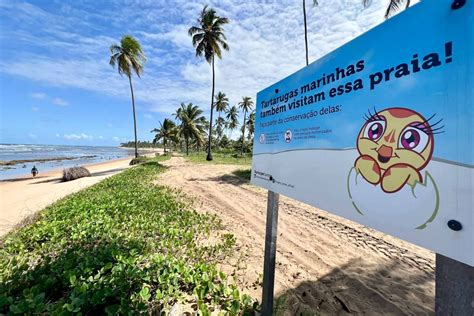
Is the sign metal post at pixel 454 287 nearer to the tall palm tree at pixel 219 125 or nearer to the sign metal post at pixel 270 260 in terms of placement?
the sign metal post at pixel 270 260

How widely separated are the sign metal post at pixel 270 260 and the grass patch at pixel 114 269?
0.28 m

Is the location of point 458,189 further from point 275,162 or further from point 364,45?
point 275,162

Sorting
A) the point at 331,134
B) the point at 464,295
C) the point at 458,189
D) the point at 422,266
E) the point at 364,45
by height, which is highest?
the point at 364,45

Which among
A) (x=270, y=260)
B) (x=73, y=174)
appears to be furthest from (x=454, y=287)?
(x=73, y=174)

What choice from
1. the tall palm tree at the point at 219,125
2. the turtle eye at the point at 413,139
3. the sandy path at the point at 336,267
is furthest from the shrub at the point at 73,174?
the tall palm tree at the point at 219,125

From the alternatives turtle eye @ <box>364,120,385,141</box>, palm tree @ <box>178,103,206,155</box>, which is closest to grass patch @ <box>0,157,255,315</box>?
turtle eye @ <box>364,120,385,141</box>

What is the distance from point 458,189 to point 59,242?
14.9ft

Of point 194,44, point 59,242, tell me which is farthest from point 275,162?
point 194,44

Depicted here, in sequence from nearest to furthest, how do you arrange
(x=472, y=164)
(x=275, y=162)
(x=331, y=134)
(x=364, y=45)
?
(x=472, y=164), (x=364, y=45), (x=331, y=134), (x=275, y=162)

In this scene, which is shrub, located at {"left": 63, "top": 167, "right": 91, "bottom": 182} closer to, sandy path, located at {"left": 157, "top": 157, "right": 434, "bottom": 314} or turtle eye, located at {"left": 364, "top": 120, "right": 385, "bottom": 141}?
sandy path, located at {"left": 157, "top": 157, "right": 434, "bottom": 314}

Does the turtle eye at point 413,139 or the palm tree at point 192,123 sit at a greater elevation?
the palm tree at point 192,123

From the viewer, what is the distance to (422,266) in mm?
3357

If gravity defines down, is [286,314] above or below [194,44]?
below

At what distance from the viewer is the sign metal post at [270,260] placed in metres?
2.18
